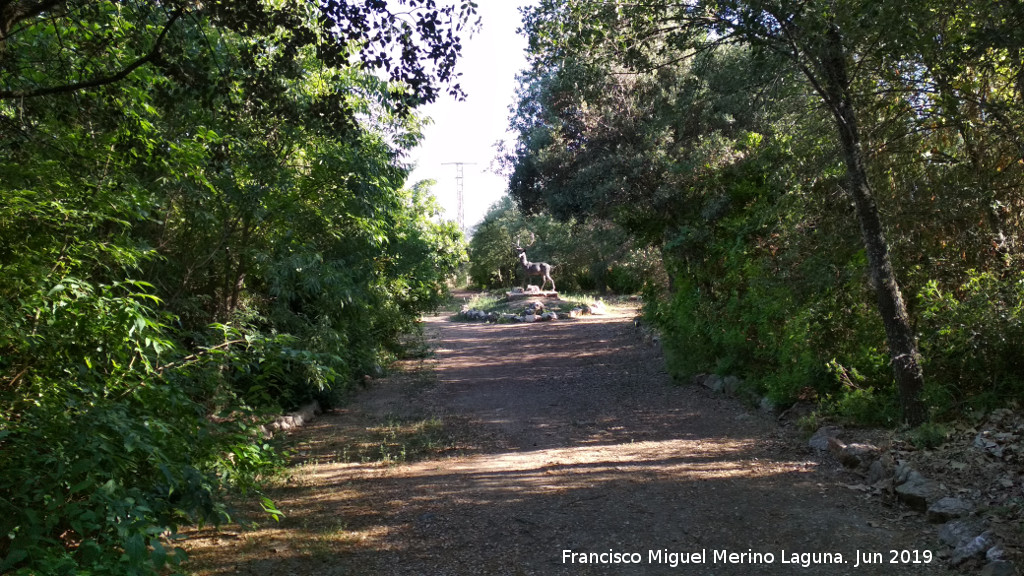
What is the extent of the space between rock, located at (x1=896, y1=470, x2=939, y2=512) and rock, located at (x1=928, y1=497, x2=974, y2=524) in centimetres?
13

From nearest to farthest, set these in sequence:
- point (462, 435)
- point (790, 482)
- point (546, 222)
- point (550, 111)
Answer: point (790, 482) < point (462, 435) < point (550, 111) < point (546, 222)

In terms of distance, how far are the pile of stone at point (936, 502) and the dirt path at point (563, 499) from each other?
0.49 feet

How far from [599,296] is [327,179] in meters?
27.3

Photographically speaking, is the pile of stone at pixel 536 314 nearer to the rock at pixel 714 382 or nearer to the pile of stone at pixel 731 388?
the pile of stone at pixel 731 388

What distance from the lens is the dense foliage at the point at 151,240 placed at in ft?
10.1

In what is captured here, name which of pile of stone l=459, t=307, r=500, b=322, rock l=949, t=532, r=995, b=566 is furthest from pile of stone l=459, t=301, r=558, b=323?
rock l=949, t=532, r=995, b=566

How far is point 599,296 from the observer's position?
1361 inches

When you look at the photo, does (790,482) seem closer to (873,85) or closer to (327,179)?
(873,85)

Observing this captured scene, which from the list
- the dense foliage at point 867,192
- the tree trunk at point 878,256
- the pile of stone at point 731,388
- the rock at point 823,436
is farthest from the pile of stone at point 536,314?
the tree trunk at point 878,256

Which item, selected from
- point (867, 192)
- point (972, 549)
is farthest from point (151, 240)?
point (972, 549)

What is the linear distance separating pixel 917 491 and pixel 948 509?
0.38 metres

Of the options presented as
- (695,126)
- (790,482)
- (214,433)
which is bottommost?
(790,482)

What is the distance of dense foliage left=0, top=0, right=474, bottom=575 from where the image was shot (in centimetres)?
309

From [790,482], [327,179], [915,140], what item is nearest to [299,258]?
[327,179]
